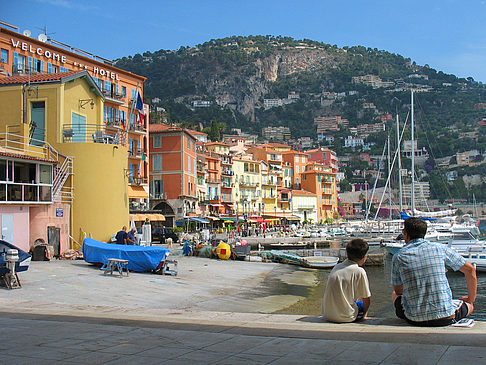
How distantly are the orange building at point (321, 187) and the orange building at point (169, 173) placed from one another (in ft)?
179

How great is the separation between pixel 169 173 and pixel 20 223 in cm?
3928

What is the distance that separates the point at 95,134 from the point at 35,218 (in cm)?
750

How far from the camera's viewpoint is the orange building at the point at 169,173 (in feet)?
201

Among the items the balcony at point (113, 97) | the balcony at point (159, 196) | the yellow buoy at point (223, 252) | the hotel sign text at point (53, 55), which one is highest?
the hotel sign text at point (53, 55)

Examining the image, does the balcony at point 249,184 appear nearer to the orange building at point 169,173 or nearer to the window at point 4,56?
the orange building at point 169,173

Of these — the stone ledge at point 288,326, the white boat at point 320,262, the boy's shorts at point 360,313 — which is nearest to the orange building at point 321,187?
the white boat at point 320,262

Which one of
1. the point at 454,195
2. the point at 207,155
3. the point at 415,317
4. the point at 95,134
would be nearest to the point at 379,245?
the point at 207,155

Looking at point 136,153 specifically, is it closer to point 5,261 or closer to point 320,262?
point 320,262

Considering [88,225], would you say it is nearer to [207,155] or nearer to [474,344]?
[474,344]

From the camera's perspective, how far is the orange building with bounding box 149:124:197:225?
201 ft

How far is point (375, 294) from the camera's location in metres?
23.9

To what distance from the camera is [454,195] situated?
199m

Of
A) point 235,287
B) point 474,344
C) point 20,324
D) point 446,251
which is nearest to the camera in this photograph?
point 474,344

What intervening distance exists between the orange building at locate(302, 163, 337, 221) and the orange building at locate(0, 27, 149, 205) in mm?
61250
